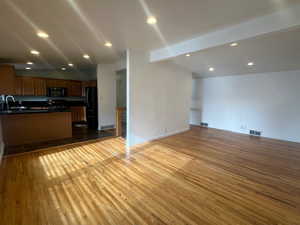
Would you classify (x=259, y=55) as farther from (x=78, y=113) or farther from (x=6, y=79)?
(x=6, y=79)

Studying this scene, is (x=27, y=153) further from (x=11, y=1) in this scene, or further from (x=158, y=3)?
(x=158, y=3)

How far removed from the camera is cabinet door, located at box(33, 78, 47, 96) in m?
6.05

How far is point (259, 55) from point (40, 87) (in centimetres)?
776

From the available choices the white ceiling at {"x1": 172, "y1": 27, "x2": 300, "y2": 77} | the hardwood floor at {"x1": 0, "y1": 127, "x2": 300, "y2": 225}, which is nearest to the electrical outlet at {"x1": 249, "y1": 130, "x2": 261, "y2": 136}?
the hardwood floor at {"x1": 0, "y1": 127, "x2": 300, "y2": 225}

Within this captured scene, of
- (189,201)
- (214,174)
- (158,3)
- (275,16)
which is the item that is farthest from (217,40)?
(189,201)

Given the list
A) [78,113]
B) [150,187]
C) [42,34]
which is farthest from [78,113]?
[150,187]

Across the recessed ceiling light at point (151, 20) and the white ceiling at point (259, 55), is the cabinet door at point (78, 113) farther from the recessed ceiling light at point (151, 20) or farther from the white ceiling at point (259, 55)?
the recessed ceiling light at point (151, 20)

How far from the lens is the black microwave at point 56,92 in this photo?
6.38 meters

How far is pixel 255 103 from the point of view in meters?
5.22

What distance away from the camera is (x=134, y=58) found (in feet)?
12.4

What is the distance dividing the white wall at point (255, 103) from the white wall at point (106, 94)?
4018 millimetres

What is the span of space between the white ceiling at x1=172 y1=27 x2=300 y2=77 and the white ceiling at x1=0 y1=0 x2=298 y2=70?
0.68m

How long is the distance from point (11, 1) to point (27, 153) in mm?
2995

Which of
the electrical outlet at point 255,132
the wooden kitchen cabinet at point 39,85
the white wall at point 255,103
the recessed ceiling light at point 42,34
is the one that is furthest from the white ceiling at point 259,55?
the wooden kitchen cabinet at point 39,85
